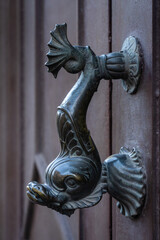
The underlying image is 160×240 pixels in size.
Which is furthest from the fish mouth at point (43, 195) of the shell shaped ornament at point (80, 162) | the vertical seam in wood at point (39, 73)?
the vertical seam in wood at point (39, 73)

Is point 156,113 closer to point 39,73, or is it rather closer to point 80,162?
point 80,162

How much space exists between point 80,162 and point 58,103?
0.46 meters

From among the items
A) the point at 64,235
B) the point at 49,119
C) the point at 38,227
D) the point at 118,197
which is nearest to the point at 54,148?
the point at 49,119

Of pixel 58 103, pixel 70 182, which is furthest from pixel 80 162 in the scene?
pixel 58 103

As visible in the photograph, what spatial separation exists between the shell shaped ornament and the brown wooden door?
0.08 ft

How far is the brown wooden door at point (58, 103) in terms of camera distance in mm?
393

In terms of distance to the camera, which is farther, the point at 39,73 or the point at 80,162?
the point at 39,73

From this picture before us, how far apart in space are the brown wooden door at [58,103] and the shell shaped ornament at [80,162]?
0.08ft

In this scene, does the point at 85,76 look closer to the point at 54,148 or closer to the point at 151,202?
the point at 151,202

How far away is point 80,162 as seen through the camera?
371 millimetres

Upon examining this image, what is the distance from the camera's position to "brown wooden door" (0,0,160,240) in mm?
393

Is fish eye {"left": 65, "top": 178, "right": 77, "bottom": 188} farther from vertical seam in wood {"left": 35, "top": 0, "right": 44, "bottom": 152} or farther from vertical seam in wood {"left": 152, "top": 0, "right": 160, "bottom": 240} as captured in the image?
vertical seam in wood {"left": 35, "top": 0, "right": 44, "bottom": 152}

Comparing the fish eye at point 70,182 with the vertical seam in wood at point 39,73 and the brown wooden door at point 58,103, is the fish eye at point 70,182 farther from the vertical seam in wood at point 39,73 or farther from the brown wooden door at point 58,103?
the vertical seam in wood at point 39,73

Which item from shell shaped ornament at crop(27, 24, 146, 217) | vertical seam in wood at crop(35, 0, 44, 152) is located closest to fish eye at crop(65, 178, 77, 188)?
shell shaped ornament at crop(27, 24, 146, 217)
